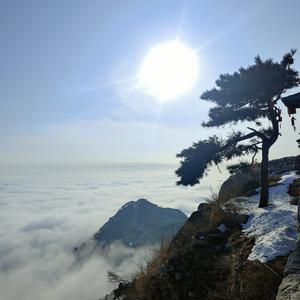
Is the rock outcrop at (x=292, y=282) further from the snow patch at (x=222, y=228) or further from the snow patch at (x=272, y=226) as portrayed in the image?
the snow patch at (x=222, y=228)

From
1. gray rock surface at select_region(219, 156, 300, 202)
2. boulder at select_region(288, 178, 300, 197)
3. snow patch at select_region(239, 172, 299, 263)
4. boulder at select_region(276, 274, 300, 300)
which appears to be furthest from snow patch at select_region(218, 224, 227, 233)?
boulder at select_region(276, 274, 300, 300)

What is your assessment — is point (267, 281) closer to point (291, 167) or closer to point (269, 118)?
point (269, 118)

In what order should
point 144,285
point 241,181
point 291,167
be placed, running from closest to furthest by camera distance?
point 144,285 → point 241,181 → point 291,167

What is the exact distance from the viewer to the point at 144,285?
14.5 meters

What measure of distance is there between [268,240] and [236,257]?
1350mm

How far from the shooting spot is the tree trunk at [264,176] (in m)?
18.5

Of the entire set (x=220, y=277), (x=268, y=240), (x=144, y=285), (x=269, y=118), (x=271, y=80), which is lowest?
(x=144, y=285)

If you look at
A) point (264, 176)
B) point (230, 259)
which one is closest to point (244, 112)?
point (264, 176)

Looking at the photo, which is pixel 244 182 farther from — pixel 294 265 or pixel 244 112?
pixel 294 265

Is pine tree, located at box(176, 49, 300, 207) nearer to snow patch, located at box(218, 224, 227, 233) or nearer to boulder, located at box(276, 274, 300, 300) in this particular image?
snow patch, located at box(218, 224, 227, 233)

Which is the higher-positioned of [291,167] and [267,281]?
[291,167]

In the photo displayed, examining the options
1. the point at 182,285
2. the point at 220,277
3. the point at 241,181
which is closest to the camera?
the point at 220,277

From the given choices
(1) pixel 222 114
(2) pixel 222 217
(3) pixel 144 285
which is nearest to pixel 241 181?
(1) pixel 222 114

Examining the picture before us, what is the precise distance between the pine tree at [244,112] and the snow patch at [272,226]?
4.11ft
